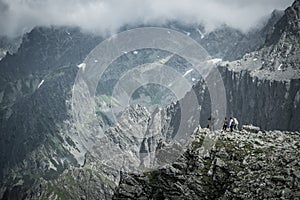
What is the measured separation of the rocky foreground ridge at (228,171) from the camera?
47.0 m

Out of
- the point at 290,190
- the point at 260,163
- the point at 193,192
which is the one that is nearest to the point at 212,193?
the point at 193,192

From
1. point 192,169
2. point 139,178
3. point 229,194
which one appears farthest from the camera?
point 139,178

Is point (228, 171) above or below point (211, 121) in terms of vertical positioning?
below

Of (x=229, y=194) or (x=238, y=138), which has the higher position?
(x=238, y=138)

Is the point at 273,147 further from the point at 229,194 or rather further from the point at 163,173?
the point at 163,173

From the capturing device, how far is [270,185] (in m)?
46.3

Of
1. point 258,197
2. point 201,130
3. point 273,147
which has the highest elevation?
point 201,130

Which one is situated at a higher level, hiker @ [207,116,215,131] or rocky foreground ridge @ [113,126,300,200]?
hiker @ [207,116,215,131]

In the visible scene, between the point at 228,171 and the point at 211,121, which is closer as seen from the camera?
the point at 228,171

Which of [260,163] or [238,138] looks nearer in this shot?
[260,163]

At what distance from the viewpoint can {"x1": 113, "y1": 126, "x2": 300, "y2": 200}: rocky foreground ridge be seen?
47.0 meters

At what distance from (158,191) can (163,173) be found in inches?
104

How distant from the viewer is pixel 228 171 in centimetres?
5369

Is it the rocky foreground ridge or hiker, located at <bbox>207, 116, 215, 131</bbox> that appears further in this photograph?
hiker, located at <bbox>207, 116, 215, 131</bbox>
